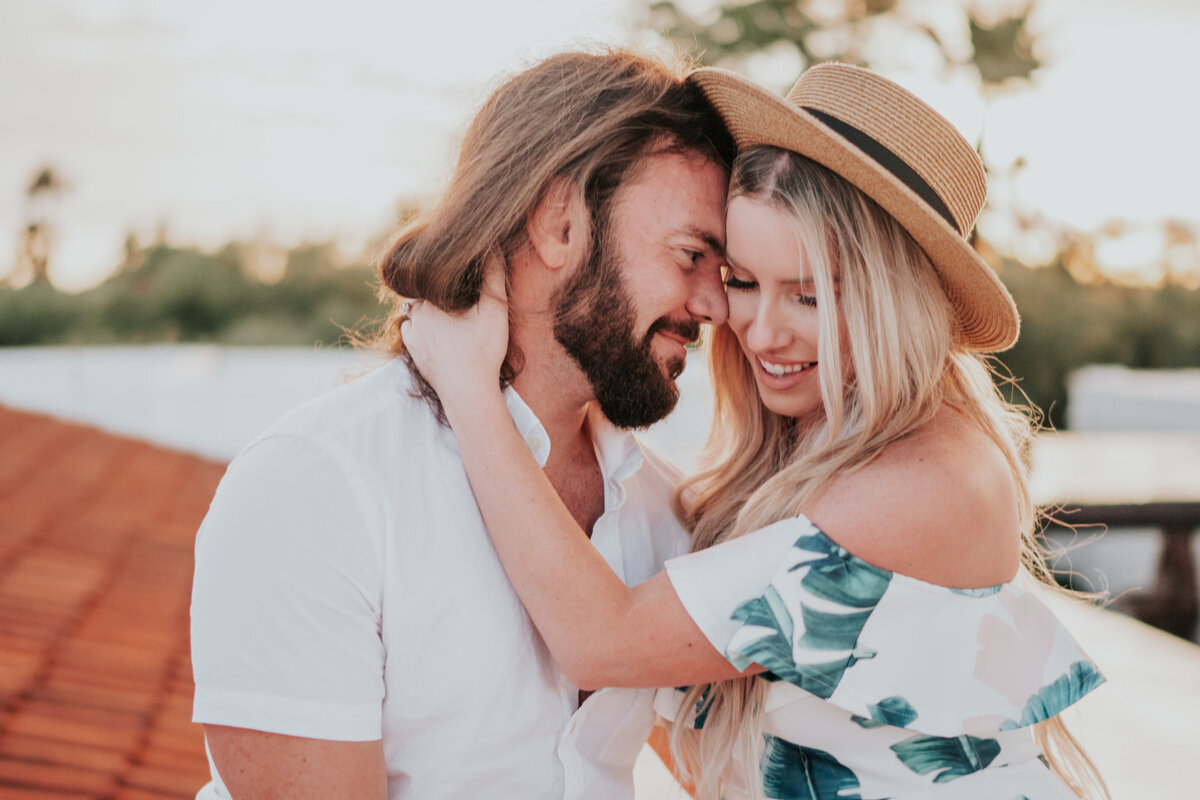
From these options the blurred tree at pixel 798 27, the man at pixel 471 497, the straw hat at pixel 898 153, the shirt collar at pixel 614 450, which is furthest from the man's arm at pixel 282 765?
the blurred tree at pixel 798 27

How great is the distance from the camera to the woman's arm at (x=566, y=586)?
1.63m

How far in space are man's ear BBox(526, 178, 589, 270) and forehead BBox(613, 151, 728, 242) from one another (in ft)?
0.27

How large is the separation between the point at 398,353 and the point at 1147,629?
4.73 metres

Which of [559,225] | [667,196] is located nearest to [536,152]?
[559,225]

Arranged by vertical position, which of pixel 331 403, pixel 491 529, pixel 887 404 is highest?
pixel 887 404

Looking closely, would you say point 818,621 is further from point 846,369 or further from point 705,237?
point 705,237

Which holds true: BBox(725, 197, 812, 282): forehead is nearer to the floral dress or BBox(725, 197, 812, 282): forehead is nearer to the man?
the man

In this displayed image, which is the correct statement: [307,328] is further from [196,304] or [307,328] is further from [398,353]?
[398,353]

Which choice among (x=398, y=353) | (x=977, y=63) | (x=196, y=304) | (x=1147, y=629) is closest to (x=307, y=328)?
(x=196, y=304)

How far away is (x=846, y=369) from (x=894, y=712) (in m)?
0.63

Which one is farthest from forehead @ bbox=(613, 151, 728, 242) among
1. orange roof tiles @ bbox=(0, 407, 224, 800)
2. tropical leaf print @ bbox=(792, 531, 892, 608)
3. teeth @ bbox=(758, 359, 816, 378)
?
orange roof tiles @ bbox=(0, 407, 224, 800)

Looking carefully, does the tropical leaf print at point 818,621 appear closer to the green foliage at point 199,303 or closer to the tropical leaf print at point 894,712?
the tropical leaf print at point 894,712

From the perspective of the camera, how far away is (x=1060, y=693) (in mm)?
1800

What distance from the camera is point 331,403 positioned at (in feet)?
5.40
